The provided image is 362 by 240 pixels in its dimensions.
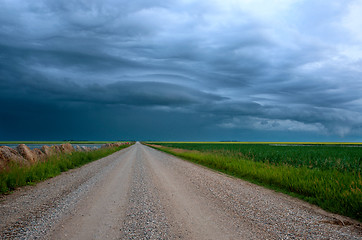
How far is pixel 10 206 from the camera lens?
7711mm

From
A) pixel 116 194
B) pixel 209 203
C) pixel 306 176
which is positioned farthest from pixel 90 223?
pixel 306 176

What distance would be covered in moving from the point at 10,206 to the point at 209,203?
6721 mm

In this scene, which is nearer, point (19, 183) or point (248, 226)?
point (248, 226)

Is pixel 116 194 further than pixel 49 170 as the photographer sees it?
No

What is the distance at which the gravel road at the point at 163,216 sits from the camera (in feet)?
17.5

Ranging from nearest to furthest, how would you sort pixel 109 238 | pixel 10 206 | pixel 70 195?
1. pixel 109 238
2. pixel 10 206
3. pixel 70 195

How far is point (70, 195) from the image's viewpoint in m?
9.08

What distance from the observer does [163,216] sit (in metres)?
6.52

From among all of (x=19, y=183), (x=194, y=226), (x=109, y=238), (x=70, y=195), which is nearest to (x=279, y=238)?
(x=194, y=226)

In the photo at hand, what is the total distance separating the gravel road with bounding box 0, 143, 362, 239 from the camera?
5324mm

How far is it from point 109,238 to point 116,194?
4.44 m

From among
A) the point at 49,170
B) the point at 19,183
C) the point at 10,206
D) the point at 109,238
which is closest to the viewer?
the point at 109,238

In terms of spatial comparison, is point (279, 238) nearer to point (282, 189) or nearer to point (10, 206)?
point (282, 189)

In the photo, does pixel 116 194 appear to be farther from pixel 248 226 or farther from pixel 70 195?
pixel 248 226
